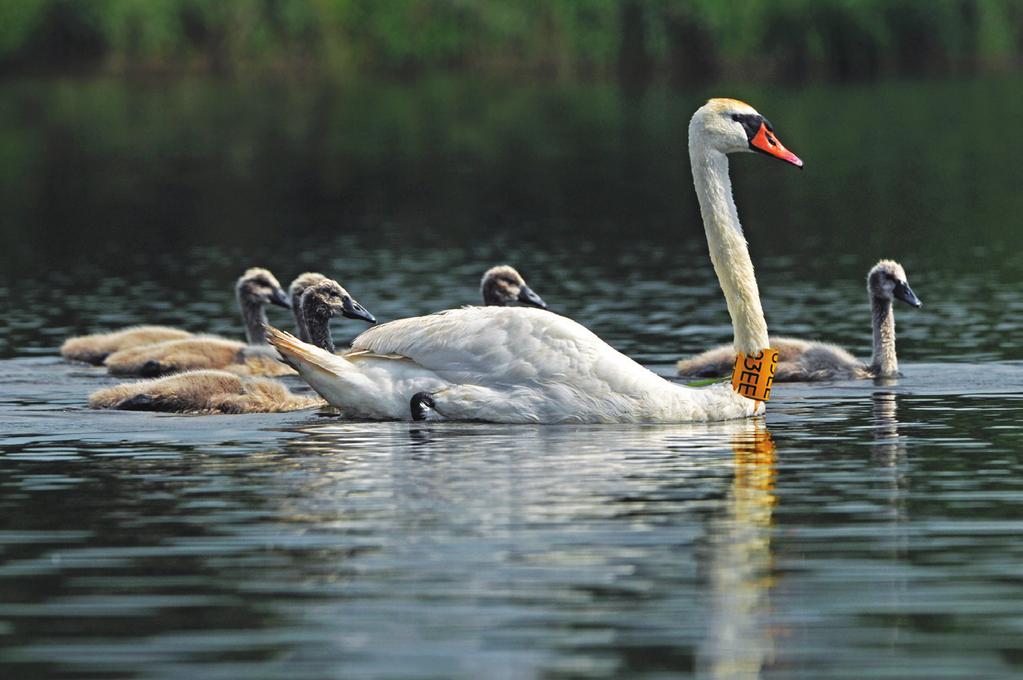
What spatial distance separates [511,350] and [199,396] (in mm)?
2842

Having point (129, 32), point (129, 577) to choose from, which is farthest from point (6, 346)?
point (129, 32)

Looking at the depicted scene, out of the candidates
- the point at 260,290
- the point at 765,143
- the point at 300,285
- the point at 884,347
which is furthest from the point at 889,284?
the point at 260,290

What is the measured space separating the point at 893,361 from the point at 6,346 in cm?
878

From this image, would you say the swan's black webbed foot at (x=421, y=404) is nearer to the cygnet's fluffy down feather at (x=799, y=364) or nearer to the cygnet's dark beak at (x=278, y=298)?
the cygnet's fluffy down feather at (x=799, y=364)

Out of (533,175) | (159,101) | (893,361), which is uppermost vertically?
(159,101)

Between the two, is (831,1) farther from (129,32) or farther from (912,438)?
(912,438)

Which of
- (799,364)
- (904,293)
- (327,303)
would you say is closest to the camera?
(327,303)

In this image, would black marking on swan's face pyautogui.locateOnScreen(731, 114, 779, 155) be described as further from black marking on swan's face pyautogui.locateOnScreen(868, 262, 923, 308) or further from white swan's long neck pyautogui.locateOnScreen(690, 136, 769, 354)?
black marking on swan's face pyautogui.locateOnScreen(868, 262, 923, 308)

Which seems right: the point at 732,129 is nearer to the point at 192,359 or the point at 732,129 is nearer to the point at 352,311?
the point at 352,311

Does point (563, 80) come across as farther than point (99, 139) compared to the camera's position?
Yes

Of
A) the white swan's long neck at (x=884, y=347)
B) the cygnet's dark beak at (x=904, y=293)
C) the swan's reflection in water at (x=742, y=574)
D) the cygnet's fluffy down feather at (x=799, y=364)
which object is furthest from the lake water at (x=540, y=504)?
the cygnet's dark beak at (x=904, y=293)

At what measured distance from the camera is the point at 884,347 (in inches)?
762

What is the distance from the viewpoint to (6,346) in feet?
72.1

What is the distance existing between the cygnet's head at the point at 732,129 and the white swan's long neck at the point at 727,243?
0.06 meters
